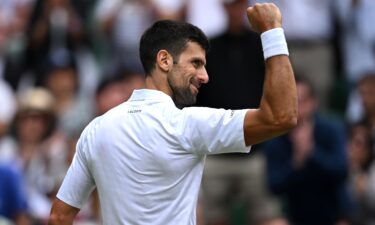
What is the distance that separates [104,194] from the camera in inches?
218

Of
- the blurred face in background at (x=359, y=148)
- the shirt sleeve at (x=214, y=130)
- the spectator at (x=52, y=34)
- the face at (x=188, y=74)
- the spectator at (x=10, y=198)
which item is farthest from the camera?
the spectator at (x=52, y=34)

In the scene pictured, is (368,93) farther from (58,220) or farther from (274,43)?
(274,43)

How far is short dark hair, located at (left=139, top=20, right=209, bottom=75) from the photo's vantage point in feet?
17.9

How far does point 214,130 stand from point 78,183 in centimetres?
88

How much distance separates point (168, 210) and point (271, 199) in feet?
17.1

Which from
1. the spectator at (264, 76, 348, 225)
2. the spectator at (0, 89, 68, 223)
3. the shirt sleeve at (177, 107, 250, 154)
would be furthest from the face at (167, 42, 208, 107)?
the spectator at (0, 89, 68, 223)

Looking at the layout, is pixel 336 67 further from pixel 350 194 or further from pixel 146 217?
pixel 146 217

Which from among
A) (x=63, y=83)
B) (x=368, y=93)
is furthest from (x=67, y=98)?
(x=368, y=93)

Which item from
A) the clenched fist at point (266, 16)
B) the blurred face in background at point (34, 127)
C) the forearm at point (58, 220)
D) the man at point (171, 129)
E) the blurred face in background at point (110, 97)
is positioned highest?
the clenched fist at point (266, 16)

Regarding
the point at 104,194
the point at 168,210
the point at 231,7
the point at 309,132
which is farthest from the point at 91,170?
the point at 231,7

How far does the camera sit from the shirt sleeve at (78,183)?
5.67m

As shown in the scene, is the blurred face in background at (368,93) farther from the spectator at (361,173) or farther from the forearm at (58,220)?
the forearm at (58,220)

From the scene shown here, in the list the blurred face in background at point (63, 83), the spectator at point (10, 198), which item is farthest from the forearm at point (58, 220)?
the blurred face in background at point (63, 83)

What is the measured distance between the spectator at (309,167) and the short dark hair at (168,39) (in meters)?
4.49
